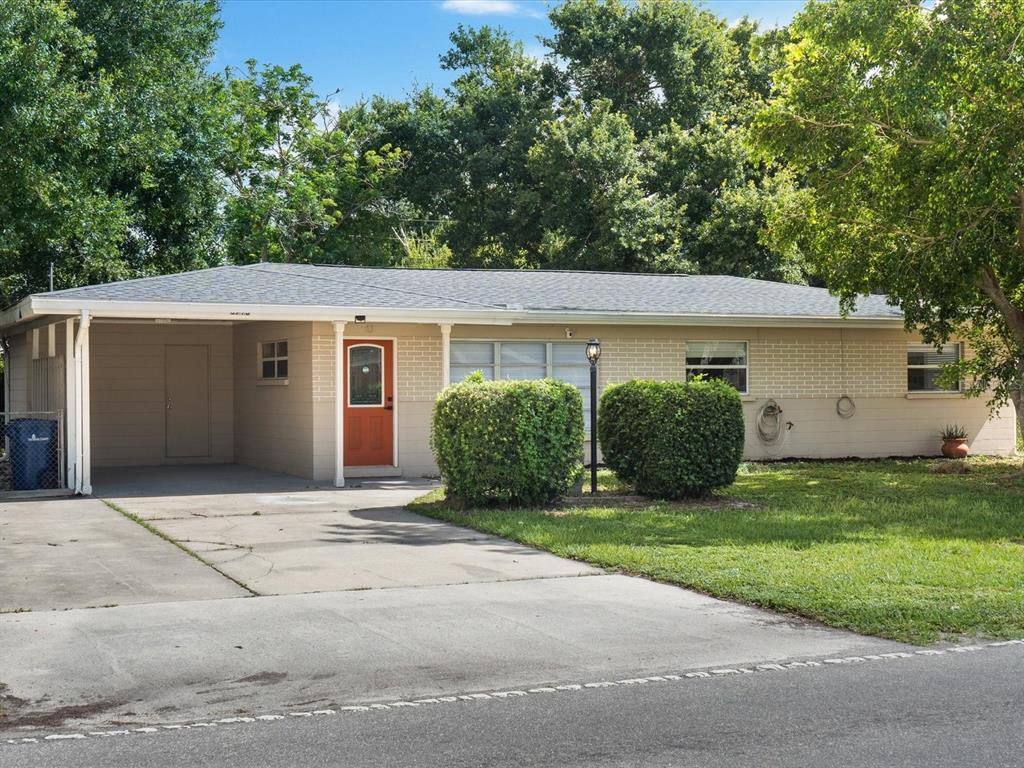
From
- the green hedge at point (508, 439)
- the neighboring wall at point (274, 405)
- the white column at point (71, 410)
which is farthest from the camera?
the neighboring wall at point (274, 405)

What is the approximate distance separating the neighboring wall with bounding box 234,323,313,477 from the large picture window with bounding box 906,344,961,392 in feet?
37.6

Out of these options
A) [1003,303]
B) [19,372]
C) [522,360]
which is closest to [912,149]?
[1003,303]

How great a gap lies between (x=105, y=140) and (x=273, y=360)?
29.7 feet

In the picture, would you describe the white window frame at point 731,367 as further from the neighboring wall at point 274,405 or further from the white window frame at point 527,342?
the neighboring wall at point 274,405

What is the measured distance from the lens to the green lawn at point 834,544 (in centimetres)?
832

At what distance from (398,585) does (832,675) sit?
384 cm

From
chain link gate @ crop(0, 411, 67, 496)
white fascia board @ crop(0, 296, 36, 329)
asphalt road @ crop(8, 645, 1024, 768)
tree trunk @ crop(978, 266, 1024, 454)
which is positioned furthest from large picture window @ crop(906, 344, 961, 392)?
asphalt road @ crop(8, 645, 1024, 768)

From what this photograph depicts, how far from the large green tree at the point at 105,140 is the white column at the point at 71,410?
28.5 feet

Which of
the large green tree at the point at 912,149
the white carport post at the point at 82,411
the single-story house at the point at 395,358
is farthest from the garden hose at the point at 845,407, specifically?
the white carport post at the point at 82,411

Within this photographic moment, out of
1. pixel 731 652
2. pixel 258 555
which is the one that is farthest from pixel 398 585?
pixel 731 652

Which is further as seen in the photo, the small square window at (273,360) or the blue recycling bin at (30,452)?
the small square window at (273,360)

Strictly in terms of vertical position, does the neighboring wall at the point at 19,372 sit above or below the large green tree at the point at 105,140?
below

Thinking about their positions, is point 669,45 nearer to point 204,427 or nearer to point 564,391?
point 204,427

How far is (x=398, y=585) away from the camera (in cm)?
938
